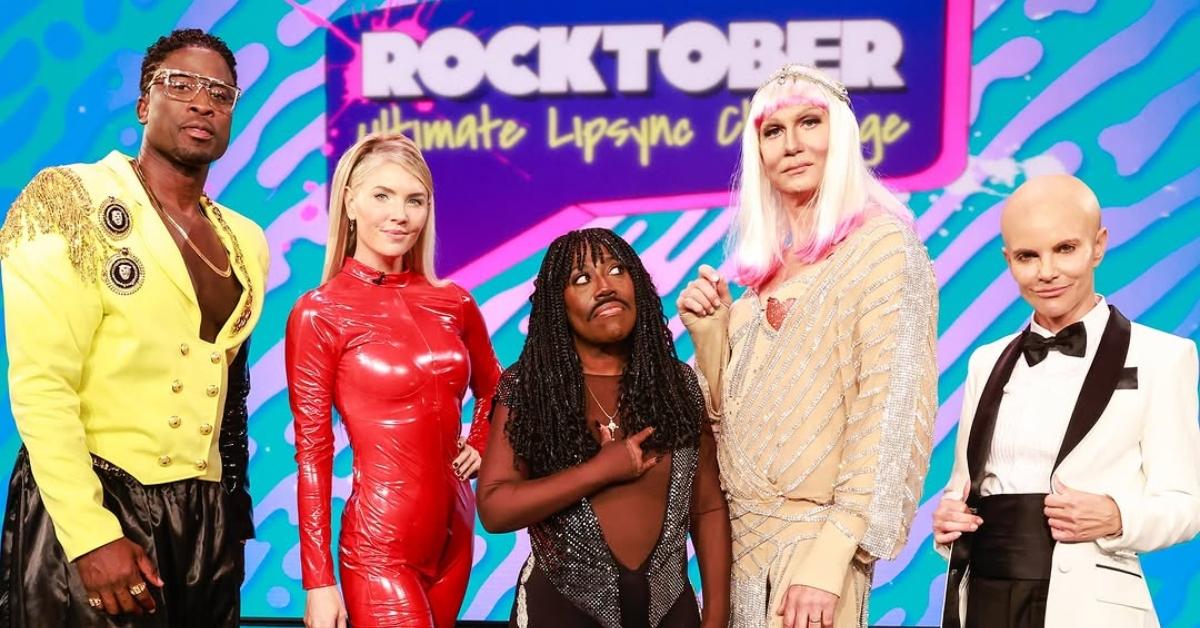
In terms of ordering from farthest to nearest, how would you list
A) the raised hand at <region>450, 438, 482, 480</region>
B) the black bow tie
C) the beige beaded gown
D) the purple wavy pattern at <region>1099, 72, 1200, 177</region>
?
the purple wavy pattern at <region>1099, 72, 1200, 177</region> → the raised hand at <region>450, 438, 482, 480</region> → the black bow tie → the beige beaded gown

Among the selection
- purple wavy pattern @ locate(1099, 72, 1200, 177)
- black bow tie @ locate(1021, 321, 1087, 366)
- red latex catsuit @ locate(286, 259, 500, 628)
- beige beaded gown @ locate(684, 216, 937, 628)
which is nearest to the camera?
beige beaded gown @ locate(684, 216, 937, 628)

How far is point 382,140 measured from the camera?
9.18 ft

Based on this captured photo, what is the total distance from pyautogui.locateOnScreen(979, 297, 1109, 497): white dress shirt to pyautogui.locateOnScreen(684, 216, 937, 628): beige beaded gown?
0.61ft

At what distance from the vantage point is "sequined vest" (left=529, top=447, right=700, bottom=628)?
7.04 feet

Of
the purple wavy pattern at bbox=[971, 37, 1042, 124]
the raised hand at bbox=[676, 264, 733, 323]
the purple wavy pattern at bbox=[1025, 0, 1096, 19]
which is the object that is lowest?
the raised hand at bbox=[676, 264, 733, 323]

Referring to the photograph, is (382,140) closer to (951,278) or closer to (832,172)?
(832,172)

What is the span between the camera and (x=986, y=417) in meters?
2.30

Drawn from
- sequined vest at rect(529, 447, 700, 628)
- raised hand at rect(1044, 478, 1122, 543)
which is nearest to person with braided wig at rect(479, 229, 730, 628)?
sequined vest at rect(529, 447, 700, 628)

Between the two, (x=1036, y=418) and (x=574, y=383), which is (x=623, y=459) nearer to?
(x=574, y=383)

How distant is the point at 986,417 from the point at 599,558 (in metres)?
0.81

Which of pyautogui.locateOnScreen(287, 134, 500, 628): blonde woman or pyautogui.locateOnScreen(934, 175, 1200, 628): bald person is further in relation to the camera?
pyautogui.locateOnScreen(287, 134, 500, 628): blonde woman

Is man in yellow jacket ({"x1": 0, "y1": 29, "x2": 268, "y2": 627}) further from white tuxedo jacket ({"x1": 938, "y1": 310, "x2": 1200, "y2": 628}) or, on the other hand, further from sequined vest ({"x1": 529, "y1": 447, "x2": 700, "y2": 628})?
white tuxedo jacket ({"x1": 938, "y1": 310, "x2": 1200, "y2": 628})

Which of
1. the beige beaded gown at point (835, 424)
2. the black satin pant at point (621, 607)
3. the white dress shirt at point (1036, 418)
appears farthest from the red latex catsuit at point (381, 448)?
the white dress shirt at point (1036, 418)

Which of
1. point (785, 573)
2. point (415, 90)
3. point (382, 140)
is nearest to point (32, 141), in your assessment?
point (415, 90)
